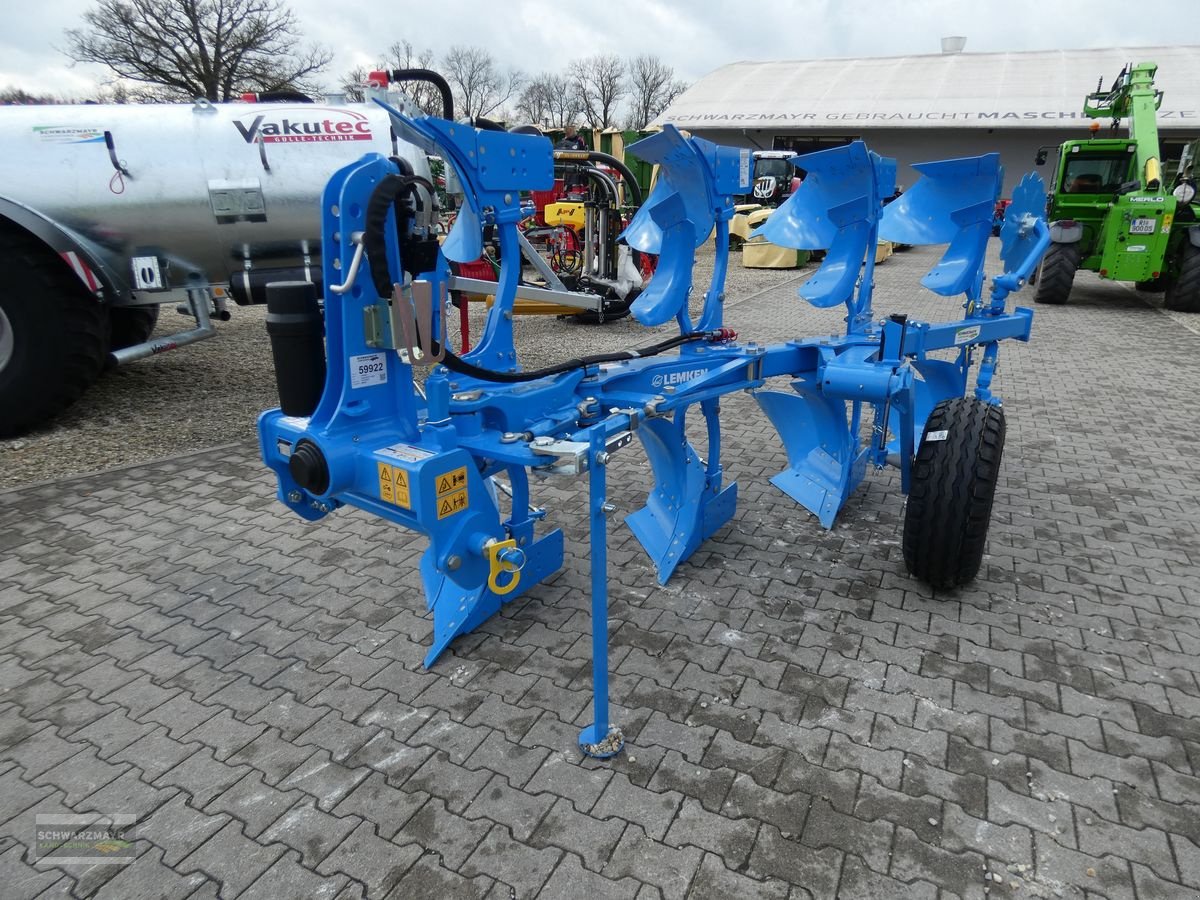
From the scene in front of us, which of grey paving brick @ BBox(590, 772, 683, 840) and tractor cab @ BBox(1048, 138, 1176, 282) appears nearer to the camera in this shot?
grey paving brick @ BBox(590, 772, 683, 840)

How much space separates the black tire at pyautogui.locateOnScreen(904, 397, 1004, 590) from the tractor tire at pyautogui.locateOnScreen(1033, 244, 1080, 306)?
31.8 feet

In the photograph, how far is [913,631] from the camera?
9.63 ft

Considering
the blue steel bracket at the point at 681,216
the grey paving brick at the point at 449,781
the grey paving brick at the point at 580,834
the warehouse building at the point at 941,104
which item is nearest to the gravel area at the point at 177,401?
the blue steel bracket at the point at 681,216

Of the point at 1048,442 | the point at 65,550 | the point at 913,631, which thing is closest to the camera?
the point at 913,631

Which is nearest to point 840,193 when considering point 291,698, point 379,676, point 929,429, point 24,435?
point 929,429

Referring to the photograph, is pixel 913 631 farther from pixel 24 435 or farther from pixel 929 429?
pixel 24 435

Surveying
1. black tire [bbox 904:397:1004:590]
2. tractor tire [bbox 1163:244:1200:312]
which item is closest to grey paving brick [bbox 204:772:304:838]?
black tire [bbox 904:397:1004:590]

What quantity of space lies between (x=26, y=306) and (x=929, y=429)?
217 inches

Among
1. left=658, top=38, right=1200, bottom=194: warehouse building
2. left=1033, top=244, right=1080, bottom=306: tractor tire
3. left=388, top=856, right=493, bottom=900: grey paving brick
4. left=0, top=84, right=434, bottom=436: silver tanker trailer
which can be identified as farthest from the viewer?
left=658, top=38, right=1200, bottom=194: warehouse building

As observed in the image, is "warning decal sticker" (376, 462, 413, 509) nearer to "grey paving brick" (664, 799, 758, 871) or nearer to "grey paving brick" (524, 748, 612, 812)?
"grey paving brick" (524, 748, 612, 812)

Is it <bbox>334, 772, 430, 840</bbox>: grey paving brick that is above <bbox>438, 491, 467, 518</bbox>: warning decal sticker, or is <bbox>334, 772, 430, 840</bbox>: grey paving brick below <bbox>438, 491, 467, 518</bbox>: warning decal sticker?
below

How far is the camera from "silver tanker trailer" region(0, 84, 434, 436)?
4898 mm

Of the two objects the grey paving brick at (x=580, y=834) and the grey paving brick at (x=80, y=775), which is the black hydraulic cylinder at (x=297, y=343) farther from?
the grey paving brick at (x=580, y=834)

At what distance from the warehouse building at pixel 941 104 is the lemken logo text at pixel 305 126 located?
70.3 feet
